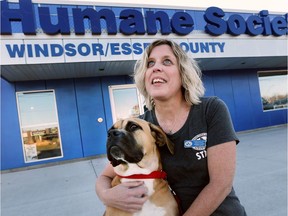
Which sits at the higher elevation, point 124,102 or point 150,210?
point 124,102

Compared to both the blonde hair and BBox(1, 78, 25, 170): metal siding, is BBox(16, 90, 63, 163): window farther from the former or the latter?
the blonde hair

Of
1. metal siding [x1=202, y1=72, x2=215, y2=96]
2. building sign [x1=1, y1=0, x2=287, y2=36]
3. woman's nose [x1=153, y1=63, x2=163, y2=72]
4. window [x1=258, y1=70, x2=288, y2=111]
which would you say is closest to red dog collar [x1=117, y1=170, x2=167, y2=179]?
woman's nose [x1=153, y1=63, x2=163, y2=72]

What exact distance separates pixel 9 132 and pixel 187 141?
808 centimetres

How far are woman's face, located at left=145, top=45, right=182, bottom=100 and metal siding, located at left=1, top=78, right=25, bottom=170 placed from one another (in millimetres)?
7714

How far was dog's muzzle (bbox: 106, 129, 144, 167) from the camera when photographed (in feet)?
5.58

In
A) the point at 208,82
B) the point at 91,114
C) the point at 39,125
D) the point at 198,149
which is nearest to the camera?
the point at 198,149

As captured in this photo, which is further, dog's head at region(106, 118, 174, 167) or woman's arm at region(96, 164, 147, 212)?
dog's head at region(106, 118, 174, 167)

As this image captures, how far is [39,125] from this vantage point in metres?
8.57

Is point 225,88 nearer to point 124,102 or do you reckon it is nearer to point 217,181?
point 124,102

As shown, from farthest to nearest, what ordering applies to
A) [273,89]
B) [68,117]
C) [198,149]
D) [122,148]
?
[273,89] < [68,117] < [122,148] < [198,149]

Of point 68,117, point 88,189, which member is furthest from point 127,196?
point 68,117

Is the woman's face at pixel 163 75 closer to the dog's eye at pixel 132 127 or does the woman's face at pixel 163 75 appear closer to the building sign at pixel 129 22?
the dog's eye at pixel 132 127

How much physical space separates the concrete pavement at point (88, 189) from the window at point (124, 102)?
9.88 ft

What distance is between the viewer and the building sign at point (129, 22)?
696 centimetres
